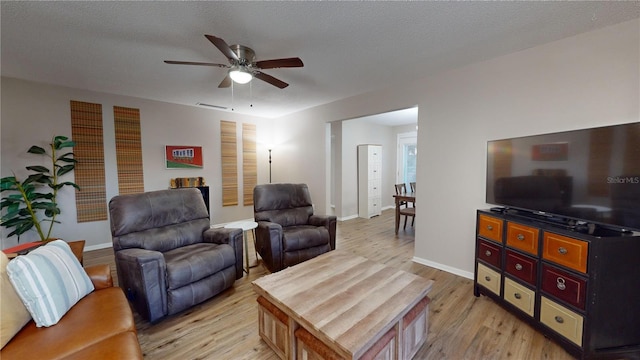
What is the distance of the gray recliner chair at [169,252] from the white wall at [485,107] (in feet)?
8.01

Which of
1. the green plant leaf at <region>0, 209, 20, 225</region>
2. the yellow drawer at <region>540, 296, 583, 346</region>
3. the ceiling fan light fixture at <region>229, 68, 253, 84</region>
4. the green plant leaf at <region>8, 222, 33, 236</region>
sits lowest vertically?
the yellow drawer at <region>540, 296, 583, 346</region>

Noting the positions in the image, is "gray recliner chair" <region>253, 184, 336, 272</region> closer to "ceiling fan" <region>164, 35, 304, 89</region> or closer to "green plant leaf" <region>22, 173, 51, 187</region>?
"ceiling fan" <region>164, 35, 304, 89</region>

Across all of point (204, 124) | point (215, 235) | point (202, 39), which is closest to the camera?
point (202, 39)

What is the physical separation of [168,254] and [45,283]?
1.02m

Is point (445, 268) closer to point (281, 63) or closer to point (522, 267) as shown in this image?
point (522, 267)

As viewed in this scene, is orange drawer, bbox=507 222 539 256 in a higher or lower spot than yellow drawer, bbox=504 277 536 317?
higher

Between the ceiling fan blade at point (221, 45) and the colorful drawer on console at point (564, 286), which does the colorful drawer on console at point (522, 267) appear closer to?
the colorful drawer on console at point (564, 286)

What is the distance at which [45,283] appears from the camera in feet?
4.26

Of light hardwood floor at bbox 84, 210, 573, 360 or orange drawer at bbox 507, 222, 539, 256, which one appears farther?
orange drawer at bbox 507, 222, 539, 256

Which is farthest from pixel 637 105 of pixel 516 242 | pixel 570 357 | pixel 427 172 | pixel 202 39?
pixel 202 39

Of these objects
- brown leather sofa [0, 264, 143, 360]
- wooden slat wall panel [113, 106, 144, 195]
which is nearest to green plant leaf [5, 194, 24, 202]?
wooden slat wall panel [113, 106, 144, 195]

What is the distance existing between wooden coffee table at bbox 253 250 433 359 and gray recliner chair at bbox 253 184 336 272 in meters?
0.90

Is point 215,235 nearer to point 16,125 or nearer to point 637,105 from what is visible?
point 16,125

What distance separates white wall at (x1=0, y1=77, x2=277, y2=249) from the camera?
3.24m
